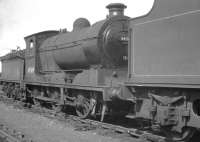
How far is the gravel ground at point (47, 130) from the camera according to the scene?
7.56 metres

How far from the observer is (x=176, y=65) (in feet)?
20.2

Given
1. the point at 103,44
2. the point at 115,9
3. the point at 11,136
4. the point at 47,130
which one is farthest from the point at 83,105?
the point at 115,9

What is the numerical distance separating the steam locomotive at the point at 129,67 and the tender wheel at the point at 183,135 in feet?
0.07

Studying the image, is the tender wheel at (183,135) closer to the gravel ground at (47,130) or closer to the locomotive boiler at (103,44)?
the gravel ground at (47,130)

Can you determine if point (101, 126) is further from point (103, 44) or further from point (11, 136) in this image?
point (11, 136)

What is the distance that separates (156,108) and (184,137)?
89cm

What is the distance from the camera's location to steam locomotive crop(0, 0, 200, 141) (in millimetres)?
6070

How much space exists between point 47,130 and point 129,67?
3.21 meters

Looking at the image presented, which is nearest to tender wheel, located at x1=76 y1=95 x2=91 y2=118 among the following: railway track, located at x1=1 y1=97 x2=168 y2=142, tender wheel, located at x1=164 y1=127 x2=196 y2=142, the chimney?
railway track, located at x1=1 y1=97 x2=168 y2=142

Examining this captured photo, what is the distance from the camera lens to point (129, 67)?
7.59 meters

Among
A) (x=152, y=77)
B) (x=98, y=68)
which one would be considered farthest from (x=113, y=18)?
(x=152, y=77)

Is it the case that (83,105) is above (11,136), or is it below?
above

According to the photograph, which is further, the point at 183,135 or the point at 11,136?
the point at 11,136

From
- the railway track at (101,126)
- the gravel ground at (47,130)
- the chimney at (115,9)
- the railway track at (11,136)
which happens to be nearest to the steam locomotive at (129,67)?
the chimney at (115,9)
